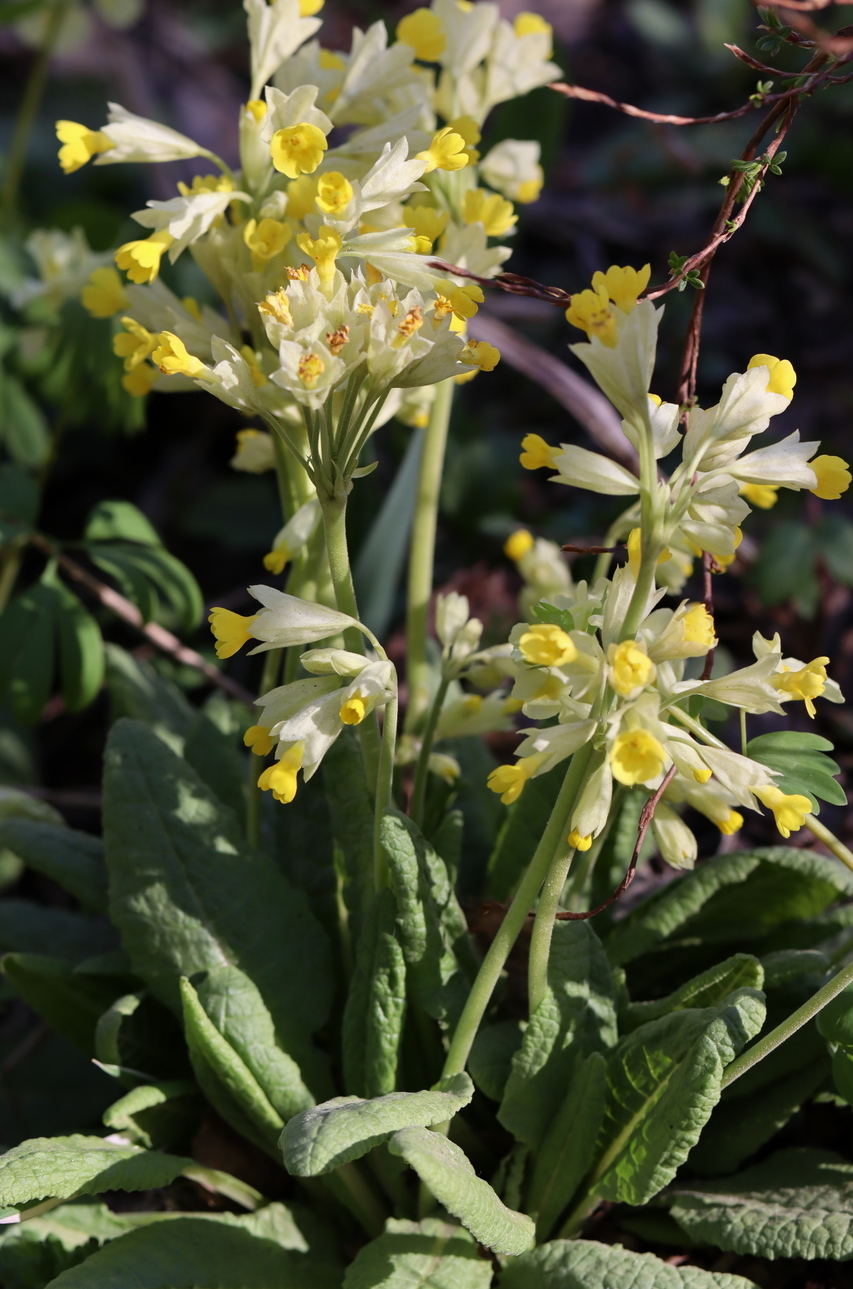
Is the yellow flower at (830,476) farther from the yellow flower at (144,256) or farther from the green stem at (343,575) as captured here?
the yellow flower at (144,256)

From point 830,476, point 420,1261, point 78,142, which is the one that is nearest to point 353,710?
point 830,476

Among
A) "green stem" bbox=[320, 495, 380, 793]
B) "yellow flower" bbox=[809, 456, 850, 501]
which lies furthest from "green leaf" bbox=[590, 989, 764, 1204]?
"yellow flower" bbox=[809, 456, 850, 501]

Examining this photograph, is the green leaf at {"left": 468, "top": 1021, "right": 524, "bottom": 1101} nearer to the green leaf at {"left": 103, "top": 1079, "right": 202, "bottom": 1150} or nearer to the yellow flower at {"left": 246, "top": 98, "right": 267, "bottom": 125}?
the green leaf at {"left": 103, "top": 1079, "right": 202, "bottom": 1150}

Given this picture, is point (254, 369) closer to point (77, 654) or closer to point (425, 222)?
point (425, 222)

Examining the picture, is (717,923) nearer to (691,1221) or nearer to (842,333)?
(691,1221)

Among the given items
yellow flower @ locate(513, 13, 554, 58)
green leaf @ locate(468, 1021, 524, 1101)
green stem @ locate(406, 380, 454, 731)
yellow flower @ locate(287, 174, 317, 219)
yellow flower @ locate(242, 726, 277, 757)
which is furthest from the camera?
green stem @ locate(406, 380, 454, 731)

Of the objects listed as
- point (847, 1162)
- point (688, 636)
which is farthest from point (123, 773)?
point (847, 1162)

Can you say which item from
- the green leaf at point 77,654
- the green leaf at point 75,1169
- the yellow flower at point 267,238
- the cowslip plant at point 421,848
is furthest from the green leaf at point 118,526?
the green leaf at point 75,1169
